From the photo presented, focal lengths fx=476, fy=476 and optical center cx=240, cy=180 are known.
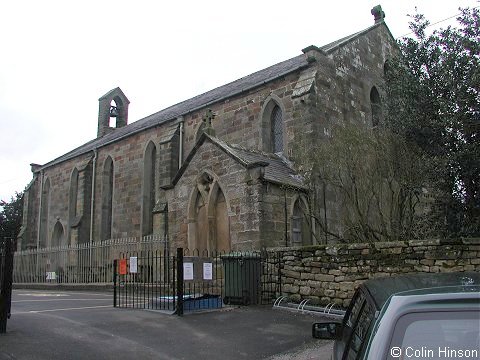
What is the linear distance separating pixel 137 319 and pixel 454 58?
32.5 feet

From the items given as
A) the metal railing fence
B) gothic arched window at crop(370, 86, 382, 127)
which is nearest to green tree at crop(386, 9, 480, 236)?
gothic arched window at crop(370, 86, 382, 127)

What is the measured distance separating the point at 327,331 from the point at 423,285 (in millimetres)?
1397

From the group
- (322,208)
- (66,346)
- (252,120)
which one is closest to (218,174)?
(322,208)

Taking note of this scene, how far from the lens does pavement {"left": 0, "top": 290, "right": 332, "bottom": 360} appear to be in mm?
6781

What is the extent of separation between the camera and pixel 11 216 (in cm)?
4509

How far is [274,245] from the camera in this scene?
13.3m

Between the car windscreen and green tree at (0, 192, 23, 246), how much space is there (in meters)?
46.3

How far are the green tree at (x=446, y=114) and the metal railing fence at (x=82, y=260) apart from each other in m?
10.0

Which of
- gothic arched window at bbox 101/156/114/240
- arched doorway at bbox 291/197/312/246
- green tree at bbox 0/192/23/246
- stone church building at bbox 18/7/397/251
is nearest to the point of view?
stone church building at bbox 18/7/397/251

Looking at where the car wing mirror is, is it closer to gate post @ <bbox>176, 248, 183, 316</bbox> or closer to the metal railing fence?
gate post @ <bbox>176, 248, 183, 316</bbox>

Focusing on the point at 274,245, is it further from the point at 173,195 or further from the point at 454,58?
the point at 454,58

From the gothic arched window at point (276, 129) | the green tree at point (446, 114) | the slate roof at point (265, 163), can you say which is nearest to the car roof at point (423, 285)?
the green tree at point (446, 114)

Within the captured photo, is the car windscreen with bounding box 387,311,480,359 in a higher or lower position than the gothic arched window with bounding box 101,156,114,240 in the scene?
lower

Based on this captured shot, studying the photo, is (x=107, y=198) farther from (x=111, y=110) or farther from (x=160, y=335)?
(x=160, y=335)
